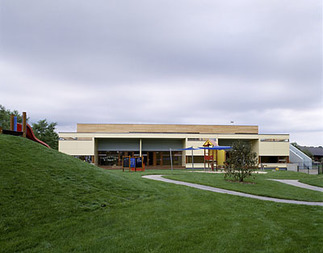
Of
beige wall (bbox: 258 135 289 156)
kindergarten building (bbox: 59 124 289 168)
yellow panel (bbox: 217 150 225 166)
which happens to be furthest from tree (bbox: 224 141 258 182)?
beige wall (bbox: 258 135 289 156)

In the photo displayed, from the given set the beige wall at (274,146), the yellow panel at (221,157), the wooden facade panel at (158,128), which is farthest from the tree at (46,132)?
the beige wall at (274,146)

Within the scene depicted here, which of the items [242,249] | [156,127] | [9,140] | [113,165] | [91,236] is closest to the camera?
[242,249]

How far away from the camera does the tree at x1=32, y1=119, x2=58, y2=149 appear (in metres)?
45.0

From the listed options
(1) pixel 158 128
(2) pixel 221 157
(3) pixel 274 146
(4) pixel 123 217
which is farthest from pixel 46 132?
(4) pixel 123 217

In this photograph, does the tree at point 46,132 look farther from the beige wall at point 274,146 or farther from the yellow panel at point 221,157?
the beige wall at point 274,146

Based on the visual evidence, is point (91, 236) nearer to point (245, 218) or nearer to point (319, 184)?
point (245, 218)

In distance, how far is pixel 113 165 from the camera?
3834 cm

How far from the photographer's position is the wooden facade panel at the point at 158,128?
140ft

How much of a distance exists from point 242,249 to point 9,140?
33.0 ft

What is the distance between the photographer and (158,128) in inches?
1747

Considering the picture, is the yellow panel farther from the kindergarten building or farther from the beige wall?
the beige wall

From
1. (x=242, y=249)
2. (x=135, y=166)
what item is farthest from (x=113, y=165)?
(x=242, y=249)

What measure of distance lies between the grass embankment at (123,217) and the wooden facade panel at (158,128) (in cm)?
3328

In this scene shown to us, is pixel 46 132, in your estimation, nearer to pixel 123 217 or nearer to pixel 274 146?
pixel 274 146
